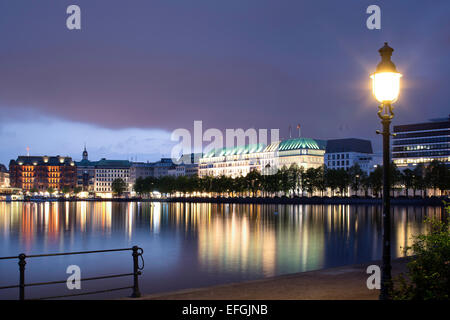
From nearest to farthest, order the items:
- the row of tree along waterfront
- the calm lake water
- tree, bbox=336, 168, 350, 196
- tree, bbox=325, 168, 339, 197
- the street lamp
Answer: the street lamp < the calm lake water < the row of tree along waterfront < tree, bbox=336, 168, 350, 196 < tree, bbox=325, 168, 339, 197

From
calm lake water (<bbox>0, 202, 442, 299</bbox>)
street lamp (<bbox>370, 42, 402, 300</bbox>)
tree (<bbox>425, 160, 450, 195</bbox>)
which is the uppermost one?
street lamp (<bbox>370, 42, 402, 300</bbox>)

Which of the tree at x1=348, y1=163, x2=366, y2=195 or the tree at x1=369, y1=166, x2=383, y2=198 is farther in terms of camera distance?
the tree at x1=348, y1=163, x2=366, y2=195

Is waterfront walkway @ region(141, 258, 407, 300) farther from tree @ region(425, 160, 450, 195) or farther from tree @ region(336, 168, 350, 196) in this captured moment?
tree @ region(336, 168, 350, 196)

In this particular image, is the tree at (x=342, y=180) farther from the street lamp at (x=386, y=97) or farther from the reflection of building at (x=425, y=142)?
the street lamp at (x=386, y=97)

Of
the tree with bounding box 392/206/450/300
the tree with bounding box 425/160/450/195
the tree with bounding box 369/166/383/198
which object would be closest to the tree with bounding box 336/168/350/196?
the tree with bounding box 369/166/383/198

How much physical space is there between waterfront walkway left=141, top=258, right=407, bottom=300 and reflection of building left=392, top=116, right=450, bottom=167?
6889 inches

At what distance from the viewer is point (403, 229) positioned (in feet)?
170

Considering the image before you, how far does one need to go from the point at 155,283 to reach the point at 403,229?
35.7 m

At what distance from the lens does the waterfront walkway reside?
13.6 meters

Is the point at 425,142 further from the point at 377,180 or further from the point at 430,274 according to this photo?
the point at 430,274

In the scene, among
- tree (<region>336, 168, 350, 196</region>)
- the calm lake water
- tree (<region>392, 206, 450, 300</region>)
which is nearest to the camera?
tree (<region>392, 206, 450, 300</region>)

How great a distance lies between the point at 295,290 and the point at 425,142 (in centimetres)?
19349
